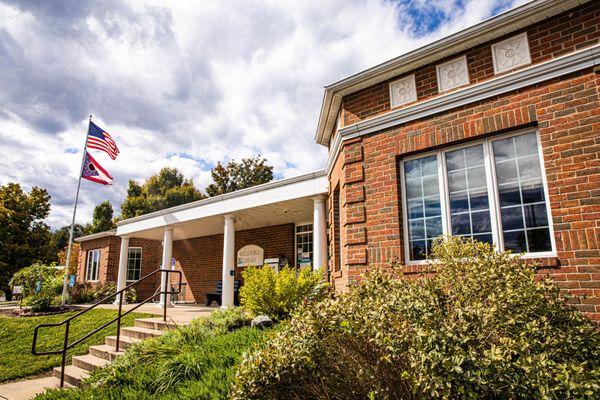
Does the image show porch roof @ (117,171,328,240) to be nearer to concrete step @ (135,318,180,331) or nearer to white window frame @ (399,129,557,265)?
white window frame @ (399,129,557,265)

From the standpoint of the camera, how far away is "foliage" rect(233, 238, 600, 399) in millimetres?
2482

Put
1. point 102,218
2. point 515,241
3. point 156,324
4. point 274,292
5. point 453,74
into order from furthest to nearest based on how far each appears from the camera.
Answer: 1. point 102,218
2. point 156,324
3. point 274,292
4. point 453,74
5. point 515,241

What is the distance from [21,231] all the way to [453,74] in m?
27.1

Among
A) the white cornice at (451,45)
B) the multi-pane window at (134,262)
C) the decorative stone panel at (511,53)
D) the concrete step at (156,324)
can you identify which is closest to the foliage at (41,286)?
the multi-pane window at (134,262)

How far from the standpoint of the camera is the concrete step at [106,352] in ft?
21.7

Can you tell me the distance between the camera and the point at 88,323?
10.1 metres

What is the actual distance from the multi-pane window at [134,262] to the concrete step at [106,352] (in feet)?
40.8

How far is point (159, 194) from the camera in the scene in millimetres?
37125

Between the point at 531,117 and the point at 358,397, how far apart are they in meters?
3.93

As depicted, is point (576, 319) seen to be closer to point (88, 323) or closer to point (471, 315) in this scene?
point (471, 315)

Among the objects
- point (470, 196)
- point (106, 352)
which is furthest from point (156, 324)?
point (470, 196)

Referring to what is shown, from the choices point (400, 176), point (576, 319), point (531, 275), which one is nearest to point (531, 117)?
point (400, 176)

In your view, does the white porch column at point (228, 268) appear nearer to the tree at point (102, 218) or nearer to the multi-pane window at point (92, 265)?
the multi-pane window at point (92, 265)

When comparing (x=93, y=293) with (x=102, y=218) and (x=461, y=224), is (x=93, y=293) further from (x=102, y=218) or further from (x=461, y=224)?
(x=102, y=218)
